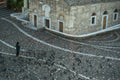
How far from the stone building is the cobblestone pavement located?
140 cm

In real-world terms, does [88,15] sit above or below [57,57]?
above

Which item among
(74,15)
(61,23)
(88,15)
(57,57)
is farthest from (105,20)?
(57,57)

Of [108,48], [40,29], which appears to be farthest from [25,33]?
[108,48]

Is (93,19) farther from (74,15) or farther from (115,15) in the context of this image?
(115,15)

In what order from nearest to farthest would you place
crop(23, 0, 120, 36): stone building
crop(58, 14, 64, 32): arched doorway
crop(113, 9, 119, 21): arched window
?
1. crop(23, 0, 120, 36): stone building
2. crop(58, 14, 64, 32): arched doorway
3. crop(113, 9, 119, 21): arched window

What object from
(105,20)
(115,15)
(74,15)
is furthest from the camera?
(115,15)

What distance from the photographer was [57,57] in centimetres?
2755

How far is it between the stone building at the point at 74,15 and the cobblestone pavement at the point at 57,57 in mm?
1402

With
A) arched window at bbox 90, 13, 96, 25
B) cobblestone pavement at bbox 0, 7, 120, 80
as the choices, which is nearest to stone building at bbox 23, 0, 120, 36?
arched window at bbox 90, 13, 96, 25

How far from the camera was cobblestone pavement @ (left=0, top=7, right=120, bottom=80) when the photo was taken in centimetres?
2380

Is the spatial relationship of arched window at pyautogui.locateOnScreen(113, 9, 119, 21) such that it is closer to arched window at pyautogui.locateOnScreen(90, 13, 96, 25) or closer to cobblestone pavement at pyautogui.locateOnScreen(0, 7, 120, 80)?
cobblestone pavement at pyautogui.locateOnScreen(0, 7, 120, 80)

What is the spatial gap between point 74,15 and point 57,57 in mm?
7562

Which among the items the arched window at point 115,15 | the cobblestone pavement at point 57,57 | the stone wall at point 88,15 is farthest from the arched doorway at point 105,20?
the arched window at point 115,15

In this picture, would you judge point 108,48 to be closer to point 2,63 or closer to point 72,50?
point 72,50
